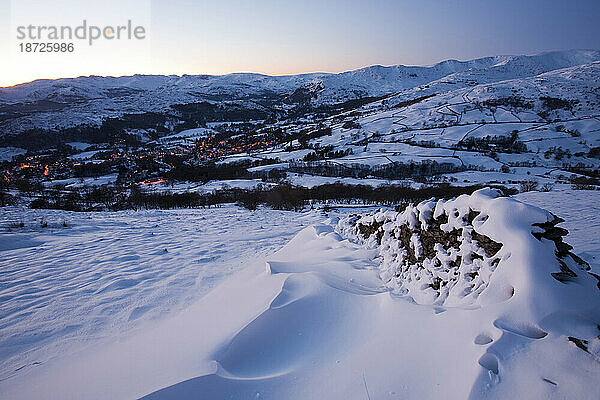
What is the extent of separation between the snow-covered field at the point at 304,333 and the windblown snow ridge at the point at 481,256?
1.2 inches

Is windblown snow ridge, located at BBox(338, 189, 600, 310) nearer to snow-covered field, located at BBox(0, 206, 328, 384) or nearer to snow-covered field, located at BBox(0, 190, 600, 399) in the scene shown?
snow-covered field, located at BBox(0, 190, 600, 399)

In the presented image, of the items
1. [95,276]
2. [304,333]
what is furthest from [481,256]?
[95,276]

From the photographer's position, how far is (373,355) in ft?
10.5

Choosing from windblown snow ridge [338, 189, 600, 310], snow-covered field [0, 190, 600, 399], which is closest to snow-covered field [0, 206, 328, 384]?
snow-covered field [0, 190, 600, 399]

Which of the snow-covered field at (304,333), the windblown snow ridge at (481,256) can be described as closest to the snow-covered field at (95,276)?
the snow-covered field at (304,333)

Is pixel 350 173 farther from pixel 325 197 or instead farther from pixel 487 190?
pixel 487 190

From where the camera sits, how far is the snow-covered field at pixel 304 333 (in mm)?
2578

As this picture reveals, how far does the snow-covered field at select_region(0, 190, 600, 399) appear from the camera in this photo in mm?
2578

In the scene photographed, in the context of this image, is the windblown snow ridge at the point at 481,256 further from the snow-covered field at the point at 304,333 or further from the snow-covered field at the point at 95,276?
the snow-covered field at the point at 95,276

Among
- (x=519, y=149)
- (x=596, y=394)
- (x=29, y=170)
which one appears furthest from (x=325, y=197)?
(x=29, y=170)

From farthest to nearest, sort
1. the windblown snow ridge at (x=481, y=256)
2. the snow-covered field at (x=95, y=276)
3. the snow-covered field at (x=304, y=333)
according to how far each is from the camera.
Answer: the snow-covered field at (x=95, y=276) < the windblown snow ridge at (x=481, y=256) < the snow-covered field at (x=304, y=333)

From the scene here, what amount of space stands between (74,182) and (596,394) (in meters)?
107

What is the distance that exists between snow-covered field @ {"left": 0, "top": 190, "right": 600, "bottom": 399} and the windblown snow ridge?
3 centimetres

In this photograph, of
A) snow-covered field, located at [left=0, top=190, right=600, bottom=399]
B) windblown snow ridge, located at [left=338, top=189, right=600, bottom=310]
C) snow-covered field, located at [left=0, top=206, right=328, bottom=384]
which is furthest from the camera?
snow-covered field, located at [left=0, top=206, right=328, bottom=384]
